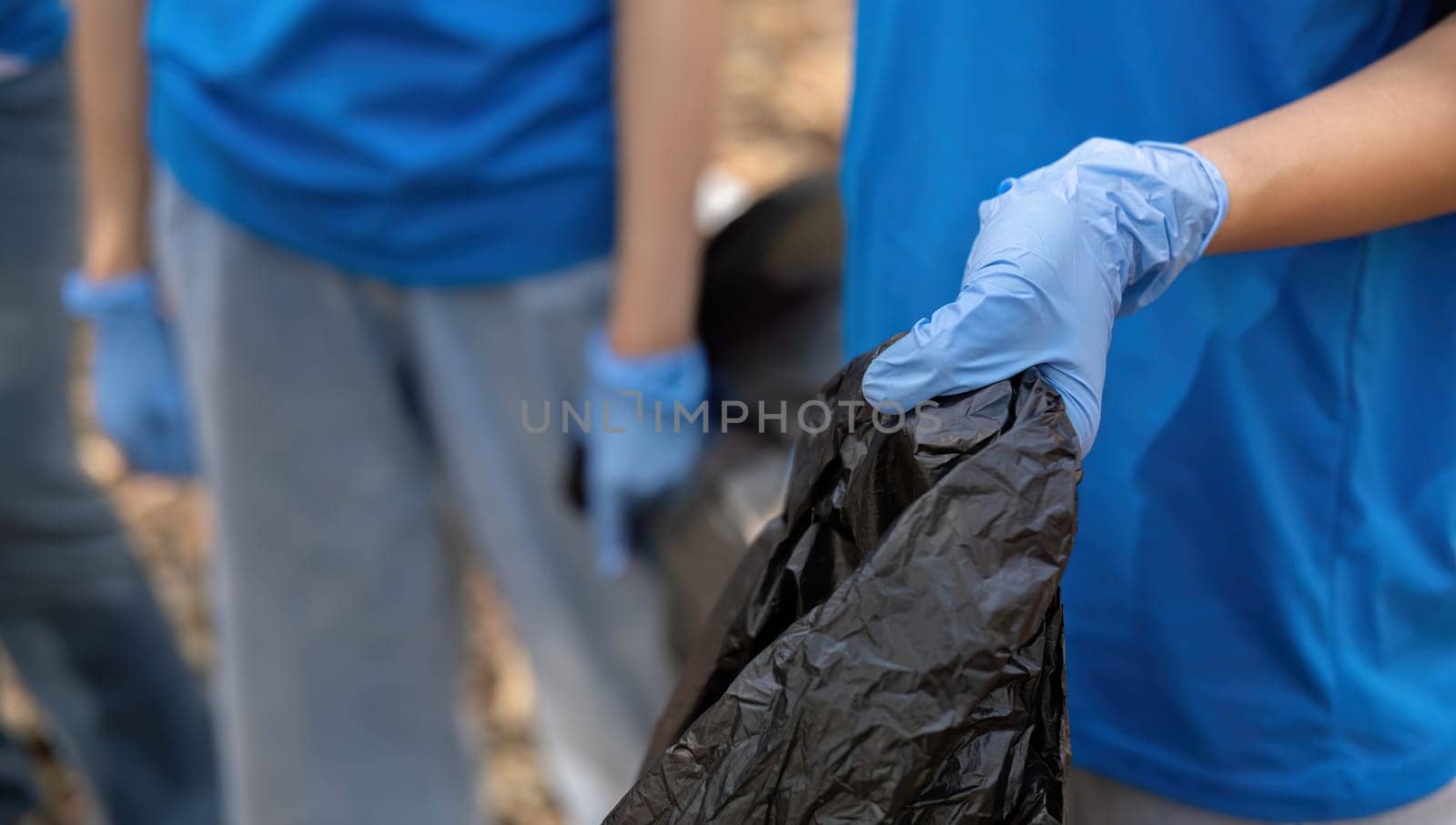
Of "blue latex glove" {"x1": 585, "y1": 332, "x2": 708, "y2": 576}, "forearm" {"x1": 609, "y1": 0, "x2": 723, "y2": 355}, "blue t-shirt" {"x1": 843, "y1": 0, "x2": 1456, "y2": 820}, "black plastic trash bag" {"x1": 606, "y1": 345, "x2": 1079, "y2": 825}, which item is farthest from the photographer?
"blue latex glove" {"x1": 585, "y1": 332, "x2": 708, "y2": 576}

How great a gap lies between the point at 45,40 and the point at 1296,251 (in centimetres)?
177

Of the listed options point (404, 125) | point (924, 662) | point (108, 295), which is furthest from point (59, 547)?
point (924, 662)

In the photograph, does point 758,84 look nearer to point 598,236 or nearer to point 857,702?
point 598,236

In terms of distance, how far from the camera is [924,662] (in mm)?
734

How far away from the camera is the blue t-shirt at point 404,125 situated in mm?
1374

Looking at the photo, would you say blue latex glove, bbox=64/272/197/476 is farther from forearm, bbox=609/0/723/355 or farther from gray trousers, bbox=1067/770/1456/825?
gray trousers, bbox=1067/770/1456/825

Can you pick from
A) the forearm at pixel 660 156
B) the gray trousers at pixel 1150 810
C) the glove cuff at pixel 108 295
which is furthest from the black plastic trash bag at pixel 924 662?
the glove cuff at pixel 108 295

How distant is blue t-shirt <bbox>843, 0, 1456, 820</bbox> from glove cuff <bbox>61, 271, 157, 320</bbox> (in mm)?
1323

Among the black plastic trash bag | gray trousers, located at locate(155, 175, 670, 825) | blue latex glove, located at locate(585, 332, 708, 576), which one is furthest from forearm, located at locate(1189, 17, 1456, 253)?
gray trousers, located at locate(155, 175, 670, 825)

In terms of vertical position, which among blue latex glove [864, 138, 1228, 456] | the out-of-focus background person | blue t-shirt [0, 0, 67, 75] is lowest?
the out-of-focus background person

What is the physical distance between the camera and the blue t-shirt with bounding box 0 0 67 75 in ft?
5.74

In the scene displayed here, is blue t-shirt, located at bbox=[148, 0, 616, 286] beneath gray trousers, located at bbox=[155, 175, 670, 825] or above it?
above

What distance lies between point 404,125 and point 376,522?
22.6 inches

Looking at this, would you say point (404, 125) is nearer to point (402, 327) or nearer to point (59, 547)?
point (402, 327)
